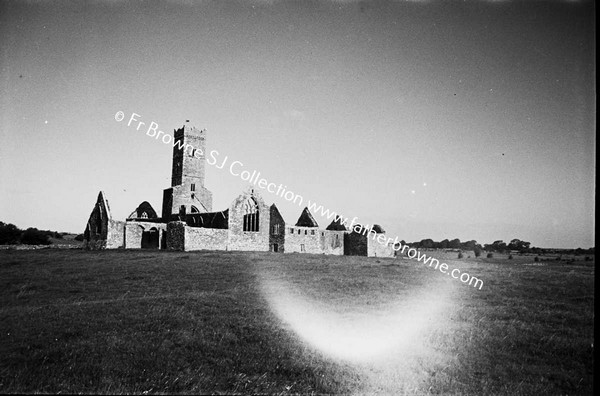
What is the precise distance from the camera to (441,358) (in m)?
10.3

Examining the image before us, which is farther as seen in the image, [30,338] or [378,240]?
[378,240]

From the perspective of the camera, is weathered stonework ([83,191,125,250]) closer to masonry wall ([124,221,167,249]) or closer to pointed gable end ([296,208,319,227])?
masonry wall ([124,221,167,249])

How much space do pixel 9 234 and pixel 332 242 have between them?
116ft

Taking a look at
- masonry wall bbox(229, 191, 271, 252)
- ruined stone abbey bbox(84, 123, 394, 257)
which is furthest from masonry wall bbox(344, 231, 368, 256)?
masonry wall bbox(229, 191, 271, 252)

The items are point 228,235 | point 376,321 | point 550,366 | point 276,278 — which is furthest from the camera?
point 228,235

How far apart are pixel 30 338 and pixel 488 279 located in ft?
73.5

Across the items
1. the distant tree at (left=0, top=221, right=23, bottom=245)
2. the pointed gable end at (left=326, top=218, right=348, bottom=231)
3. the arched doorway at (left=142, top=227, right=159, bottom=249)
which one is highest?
the pointed gable end at (left=326, top=218, right=348, bottom=231)

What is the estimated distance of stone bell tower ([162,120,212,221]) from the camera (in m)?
54.7

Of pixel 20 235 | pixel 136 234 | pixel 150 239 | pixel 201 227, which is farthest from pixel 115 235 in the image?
pixel 20 235

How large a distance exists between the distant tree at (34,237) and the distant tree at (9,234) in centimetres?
221

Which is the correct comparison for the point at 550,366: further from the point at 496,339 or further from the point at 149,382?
the point at 149,382

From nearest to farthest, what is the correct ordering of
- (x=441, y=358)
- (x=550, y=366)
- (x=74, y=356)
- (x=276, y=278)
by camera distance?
(x=74, y=356) → (x=550, y=366) → (x=441, y=358) → (x=276, y=278)

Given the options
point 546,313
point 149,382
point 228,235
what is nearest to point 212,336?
point 149,382

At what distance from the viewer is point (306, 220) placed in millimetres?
56406
